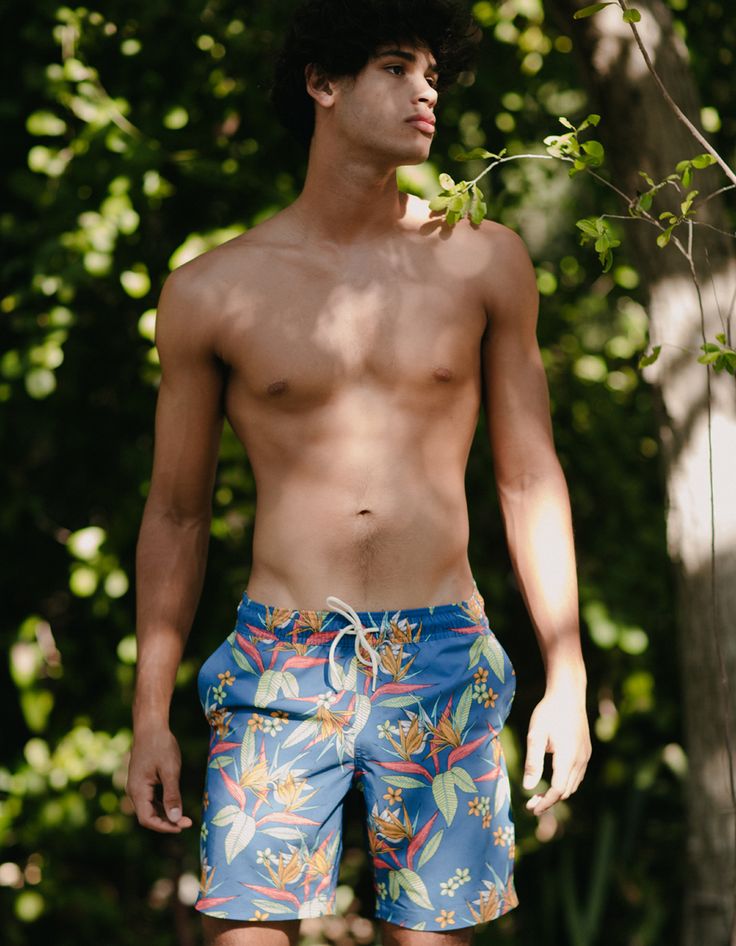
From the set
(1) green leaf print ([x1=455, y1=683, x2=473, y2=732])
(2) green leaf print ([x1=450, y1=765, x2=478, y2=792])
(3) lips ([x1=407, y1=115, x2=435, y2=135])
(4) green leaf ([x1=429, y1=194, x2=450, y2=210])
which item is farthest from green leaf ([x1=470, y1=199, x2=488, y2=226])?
(2) green leaf print ([x1=450, y1=765, x2=478, y2=792])

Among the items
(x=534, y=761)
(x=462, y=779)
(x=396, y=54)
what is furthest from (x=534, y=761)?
(x=396, y=54)

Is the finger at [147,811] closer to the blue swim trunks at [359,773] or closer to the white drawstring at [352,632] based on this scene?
the blue swim trunks at [359,773]

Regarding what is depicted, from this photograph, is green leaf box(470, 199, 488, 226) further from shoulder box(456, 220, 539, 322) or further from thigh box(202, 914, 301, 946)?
thigh box(202, 914, 301, 946)

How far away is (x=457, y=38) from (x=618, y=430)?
136 centimetres

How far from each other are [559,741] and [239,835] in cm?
52

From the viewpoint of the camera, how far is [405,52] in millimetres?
1940

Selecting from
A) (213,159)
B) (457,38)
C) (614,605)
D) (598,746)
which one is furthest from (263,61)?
(598,746)

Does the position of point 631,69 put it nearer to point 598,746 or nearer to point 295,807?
point 295,807

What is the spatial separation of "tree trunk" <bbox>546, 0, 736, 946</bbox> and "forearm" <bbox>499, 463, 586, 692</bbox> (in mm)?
572

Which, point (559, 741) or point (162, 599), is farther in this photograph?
point (162, 599)

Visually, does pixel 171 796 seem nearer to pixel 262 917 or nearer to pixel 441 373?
pixel 262 917

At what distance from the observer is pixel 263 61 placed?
9.09ft

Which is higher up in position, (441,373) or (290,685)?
(441,373)

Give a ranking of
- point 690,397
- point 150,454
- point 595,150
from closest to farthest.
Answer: point 595,150 < point 690,397 < point 150,454
